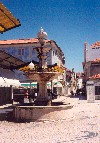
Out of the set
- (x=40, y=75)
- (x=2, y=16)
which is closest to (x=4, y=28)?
(x=2, y=16)

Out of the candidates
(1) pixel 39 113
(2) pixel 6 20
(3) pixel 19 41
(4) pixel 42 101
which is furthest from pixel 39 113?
(3) pixel 19 41

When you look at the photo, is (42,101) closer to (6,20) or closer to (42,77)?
(42,77)

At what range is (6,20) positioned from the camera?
10.1 m

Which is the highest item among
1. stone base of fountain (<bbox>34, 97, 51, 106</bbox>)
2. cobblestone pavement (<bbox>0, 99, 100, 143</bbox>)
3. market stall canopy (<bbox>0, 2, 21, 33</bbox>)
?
market stall canopy (<bbox>0, 2, 21, 33</bbox>)

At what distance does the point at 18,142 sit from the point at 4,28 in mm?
5648

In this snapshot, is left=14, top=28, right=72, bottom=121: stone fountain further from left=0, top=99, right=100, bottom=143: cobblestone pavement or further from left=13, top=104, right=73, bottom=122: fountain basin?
left=0, top=99, right=100, bottom=143: cobblestone pavement

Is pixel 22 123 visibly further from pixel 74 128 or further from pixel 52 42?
pixel 52 42

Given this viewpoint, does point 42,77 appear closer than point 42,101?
Yes

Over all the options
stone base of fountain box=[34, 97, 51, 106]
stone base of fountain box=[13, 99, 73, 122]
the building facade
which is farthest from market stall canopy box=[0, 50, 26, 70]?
the building facade

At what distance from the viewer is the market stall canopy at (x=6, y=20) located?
9.11 meters

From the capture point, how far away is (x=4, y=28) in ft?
35.8

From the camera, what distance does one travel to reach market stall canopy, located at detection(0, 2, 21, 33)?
9109 mm

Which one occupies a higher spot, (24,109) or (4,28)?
(4,28)

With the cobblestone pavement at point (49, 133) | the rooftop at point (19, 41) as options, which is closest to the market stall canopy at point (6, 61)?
the cobblestone pavement at point (49, 133)
